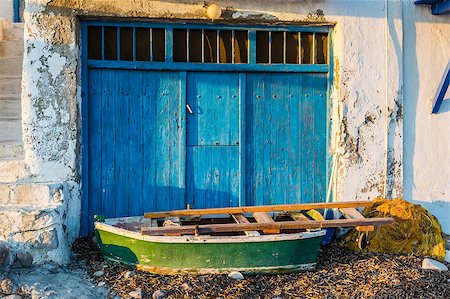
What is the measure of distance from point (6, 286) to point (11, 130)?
3.06 meters

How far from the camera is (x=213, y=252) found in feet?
18.1

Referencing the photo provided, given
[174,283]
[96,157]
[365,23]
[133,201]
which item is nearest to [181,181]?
[133,201]

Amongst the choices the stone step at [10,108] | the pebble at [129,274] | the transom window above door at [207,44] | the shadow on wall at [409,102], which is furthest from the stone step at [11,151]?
the shadow on wall at [409,102]

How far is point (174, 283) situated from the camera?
213 inches

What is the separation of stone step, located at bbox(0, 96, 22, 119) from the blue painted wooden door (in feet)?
5.25

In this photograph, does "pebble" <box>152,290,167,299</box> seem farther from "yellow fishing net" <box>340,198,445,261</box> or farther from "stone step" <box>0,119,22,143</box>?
"stone step" <box>0,119,22,143</box>

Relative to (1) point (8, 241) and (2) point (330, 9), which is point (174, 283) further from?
(2) point (330, 9)

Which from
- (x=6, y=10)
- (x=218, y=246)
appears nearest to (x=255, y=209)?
(x=218, y=246)

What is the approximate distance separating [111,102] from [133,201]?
4.01 ft

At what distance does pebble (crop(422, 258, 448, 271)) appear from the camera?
19.4ft

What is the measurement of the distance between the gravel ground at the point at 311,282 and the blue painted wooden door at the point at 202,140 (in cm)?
126

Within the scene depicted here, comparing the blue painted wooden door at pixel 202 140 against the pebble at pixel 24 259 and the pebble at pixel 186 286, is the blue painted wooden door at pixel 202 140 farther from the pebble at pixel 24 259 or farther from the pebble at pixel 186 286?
the pebble at pixel 186 286

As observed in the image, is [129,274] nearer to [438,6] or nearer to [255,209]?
[255,209]

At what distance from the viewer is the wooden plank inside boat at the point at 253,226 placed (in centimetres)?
547
